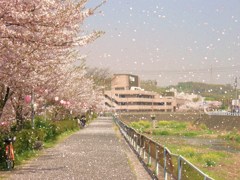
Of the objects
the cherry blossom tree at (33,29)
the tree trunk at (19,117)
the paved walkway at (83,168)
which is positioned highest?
the cherry blossom tree at (33,29)

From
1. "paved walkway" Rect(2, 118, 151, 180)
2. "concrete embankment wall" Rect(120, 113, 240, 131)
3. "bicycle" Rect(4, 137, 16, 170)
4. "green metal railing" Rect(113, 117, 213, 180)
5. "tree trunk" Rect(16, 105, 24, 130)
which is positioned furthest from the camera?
"concrete embankment wall" Rect(120, 113, 240, 131)

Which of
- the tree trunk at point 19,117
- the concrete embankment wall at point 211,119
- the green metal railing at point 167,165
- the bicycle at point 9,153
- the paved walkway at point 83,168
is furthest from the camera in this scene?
the concrete embankment wall at point 211,119

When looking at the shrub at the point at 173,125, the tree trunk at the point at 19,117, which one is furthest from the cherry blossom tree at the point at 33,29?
the shrub at the point at 173,125

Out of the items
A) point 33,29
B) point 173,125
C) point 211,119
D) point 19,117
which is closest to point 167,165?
point 33,29

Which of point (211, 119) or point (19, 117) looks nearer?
point (19, 117)

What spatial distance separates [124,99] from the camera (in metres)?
200

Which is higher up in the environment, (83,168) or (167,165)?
(167,165)

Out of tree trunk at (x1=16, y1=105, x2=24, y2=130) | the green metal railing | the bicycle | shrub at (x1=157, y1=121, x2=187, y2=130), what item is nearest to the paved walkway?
the bicycle

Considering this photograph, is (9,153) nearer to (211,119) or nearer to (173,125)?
(173,125)

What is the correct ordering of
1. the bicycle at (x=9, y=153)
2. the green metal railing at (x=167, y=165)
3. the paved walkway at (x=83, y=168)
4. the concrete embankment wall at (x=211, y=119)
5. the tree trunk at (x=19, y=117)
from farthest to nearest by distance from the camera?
the concrete embankment wall at (x=211, y=119), the tree trunk at (x=19, y=117), the bicycle at (x=9, y=153), the paved walkway at (x=83, y=168), the green metal railing at (x=167, y=165)

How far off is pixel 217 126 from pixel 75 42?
101 metres

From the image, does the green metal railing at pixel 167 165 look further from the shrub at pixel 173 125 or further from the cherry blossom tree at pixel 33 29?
the shrub at pixel 173 125

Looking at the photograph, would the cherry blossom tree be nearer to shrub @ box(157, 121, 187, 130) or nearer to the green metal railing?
the green metal railing

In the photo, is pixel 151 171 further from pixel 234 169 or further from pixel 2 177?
pixel 234 169
